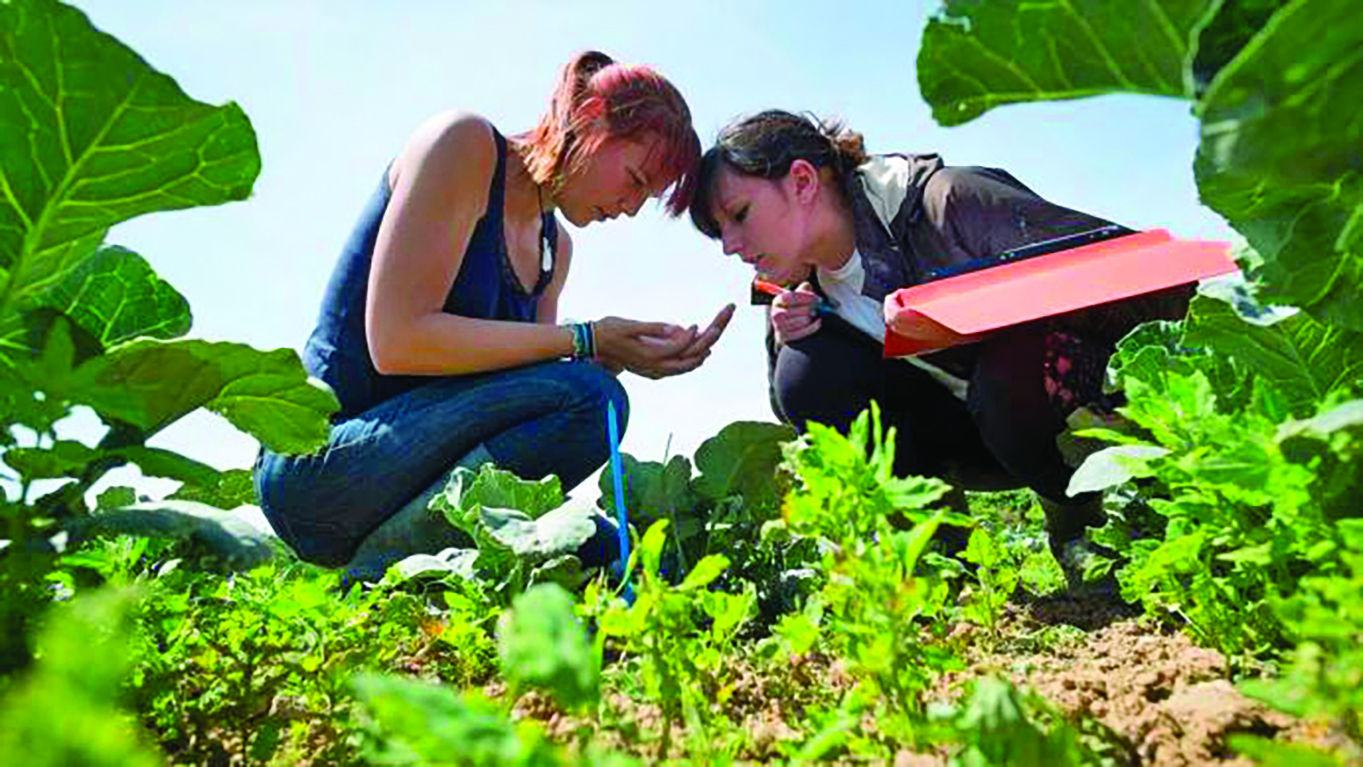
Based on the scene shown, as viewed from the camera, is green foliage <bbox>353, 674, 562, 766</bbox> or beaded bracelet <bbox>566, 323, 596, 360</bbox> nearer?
green foliage <bbox>353, 674, 562, 766</bbox>

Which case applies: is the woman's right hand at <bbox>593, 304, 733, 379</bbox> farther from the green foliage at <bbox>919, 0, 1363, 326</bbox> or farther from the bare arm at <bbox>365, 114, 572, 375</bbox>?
the green foliage at <bbox>919, 0, 1363, 326</bbox>

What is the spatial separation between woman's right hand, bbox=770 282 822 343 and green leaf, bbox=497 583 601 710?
9.22 ft

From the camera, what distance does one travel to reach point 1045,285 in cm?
274

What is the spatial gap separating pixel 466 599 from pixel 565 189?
5.46 feet

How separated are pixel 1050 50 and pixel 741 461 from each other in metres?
2.20

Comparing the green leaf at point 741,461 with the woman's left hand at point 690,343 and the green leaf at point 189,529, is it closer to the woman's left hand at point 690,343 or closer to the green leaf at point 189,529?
the woman's left hand at point 690,343

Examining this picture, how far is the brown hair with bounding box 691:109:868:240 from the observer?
3766 millimetres

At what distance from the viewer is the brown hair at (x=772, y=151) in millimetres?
3766

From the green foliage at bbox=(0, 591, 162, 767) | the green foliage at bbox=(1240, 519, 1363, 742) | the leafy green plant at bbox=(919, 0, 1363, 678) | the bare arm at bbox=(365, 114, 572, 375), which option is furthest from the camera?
the bare arm at bbox=(365, 114, 572, 375)

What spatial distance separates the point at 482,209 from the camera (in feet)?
11.1

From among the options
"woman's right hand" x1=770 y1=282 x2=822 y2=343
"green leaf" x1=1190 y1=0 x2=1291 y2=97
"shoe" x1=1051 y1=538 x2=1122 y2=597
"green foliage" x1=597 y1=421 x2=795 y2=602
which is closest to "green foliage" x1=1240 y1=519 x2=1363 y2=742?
"green leaf" x1=1190 y1=0 x2=1291 y2=97

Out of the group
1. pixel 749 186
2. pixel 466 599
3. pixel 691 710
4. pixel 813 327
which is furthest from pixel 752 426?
pixel 691 710

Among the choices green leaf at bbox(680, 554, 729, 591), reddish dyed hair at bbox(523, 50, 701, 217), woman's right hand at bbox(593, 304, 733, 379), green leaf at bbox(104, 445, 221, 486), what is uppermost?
reddish dyed hair at bbox(523, 50, 701, 217)

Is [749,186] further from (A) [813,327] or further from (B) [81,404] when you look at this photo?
(B) [81,404]
